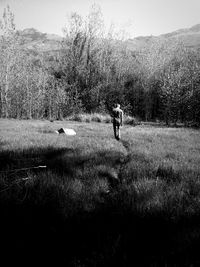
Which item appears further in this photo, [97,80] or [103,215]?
[97,80]

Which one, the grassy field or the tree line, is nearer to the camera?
the grassy field

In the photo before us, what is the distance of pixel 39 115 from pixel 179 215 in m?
29.2

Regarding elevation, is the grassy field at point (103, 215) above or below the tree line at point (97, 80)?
below

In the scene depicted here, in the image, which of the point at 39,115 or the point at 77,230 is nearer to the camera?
the point at 77,230

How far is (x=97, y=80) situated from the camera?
134 feet

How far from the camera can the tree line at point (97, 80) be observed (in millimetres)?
30281

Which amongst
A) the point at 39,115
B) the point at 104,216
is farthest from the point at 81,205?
the point at 39,115

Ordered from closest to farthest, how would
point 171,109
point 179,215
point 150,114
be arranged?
point 179,215, point 171,109, point 150,114

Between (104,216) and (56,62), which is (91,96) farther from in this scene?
(104,216)

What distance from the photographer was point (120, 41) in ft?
141

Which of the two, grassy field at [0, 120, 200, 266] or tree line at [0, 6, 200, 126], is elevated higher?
tree line at [0, 6, 200, 126]

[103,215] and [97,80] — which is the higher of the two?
[97,80]

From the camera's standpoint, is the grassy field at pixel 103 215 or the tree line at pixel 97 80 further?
the tree line at pixel 97 80

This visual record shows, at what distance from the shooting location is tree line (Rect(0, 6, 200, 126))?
30.3 metres
